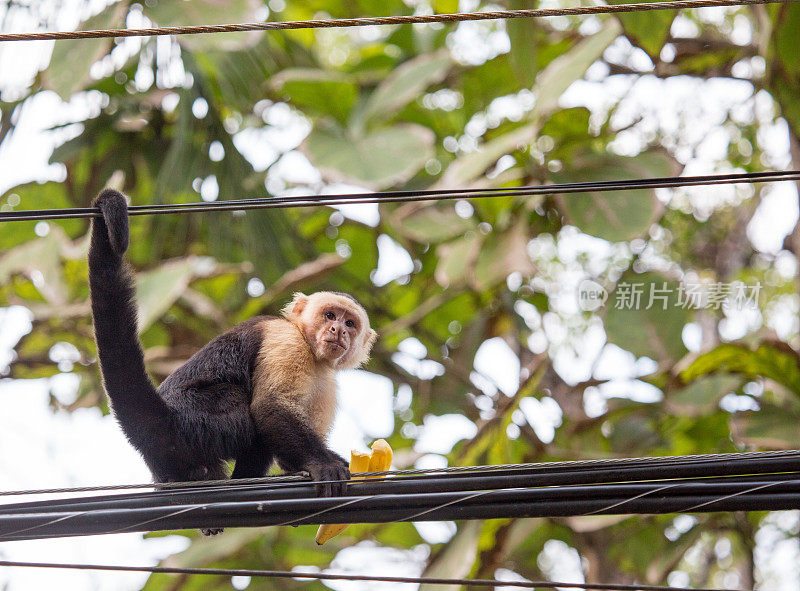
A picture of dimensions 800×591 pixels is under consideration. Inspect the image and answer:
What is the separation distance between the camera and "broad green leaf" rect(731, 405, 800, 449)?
6004 millimetres

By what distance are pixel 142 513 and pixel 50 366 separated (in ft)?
18.0

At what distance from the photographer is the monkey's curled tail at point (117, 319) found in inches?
128

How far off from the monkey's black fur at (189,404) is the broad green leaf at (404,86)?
3.43m

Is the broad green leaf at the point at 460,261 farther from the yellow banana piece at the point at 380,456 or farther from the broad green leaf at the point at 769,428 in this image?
the yellow banana piece at the point at 380,456

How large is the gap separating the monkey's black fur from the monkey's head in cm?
29

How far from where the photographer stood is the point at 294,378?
4.01 metres

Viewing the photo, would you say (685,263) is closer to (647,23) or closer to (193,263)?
(647,23)

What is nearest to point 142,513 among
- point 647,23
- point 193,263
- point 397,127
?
point 193,263

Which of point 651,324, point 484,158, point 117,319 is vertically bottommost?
point 117,319

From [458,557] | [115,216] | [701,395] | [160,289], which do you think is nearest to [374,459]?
[115,216]

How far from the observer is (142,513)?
9.09 feet

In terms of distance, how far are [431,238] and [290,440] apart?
3700 millimetres

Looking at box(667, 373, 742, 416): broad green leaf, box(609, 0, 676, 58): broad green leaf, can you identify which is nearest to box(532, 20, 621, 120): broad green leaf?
box(609, 0, 676, 58): broad green leaf

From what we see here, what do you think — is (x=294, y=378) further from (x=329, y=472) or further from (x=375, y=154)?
(x=375, y=154)
